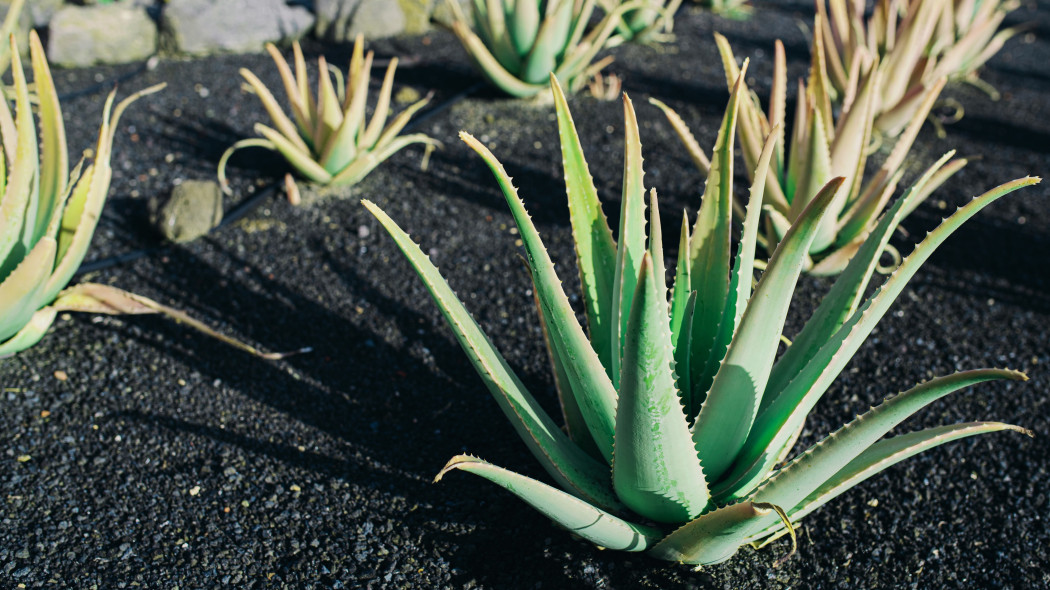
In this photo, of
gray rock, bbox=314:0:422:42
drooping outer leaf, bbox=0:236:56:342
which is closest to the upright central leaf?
drooping outer leaf, bbox=0:236:56:342

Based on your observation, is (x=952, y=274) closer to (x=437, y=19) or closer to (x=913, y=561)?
(x=913, y=561)

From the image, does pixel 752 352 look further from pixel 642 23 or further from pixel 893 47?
pixel 642 23

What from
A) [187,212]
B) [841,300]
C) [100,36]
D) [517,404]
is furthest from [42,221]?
[100,36]

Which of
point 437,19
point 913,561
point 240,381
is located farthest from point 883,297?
point 437,19

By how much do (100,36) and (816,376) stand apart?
13.4ft

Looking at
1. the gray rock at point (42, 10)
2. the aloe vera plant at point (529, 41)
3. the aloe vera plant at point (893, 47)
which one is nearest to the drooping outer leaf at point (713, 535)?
the aloe vera plant at point (893, 47)

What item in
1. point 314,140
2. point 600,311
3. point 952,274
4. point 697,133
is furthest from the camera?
point 697,133

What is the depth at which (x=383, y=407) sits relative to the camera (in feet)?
6.64

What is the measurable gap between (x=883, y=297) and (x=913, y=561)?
0.71 m

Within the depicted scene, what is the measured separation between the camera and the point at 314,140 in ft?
9.70

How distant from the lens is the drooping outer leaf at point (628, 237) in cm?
127

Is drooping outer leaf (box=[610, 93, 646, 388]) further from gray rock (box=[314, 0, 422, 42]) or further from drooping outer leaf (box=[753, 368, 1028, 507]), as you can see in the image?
gray rock (box=[314, 0, 422, 42])

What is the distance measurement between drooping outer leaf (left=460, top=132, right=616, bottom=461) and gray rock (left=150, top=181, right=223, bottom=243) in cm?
174

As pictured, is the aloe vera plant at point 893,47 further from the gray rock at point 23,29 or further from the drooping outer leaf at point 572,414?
the gray rock at point 23,29
